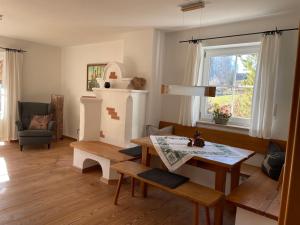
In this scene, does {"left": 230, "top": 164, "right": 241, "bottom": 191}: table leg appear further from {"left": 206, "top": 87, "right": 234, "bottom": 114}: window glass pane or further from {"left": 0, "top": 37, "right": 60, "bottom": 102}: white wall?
{"left": 0, "top": 37, "right": 60, "bottom": 102}: white wall

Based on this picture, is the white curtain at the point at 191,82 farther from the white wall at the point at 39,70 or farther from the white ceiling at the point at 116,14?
the white wall at the point at 39,70

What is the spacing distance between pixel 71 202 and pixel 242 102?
2528mm

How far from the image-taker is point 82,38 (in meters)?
4.59

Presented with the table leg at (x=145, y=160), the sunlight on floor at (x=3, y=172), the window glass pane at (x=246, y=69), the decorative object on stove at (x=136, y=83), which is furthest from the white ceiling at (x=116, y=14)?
the sunlight on floor at (x=3, y=172)

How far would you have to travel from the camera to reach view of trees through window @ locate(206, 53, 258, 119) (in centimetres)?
316

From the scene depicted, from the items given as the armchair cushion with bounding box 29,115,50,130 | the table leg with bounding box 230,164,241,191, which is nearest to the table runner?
the table leg with bounding box 230,164,241,191

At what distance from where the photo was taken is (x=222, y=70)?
3412mm

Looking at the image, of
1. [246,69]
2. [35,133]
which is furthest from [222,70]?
[35,133]

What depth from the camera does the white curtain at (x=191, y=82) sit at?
11.2ft

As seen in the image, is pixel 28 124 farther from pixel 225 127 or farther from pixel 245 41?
pixel 245 41

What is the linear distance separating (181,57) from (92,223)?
8.67ft

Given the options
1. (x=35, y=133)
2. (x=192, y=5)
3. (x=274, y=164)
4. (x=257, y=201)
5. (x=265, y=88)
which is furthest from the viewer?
(x=35, y=133)

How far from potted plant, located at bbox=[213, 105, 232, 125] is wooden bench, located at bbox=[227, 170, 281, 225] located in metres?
1.13

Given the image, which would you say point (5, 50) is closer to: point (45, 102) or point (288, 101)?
point (45, 102)
